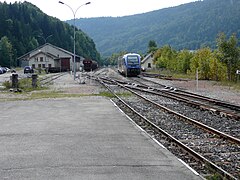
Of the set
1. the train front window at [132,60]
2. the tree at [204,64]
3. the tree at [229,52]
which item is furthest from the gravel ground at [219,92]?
the train front window at [132,60]

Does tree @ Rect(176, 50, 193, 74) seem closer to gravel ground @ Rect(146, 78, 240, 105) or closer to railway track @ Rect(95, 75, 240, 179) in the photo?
gravel ground @ Rect(146, 78, 240, 105)

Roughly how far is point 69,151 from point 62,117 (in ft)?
21.4

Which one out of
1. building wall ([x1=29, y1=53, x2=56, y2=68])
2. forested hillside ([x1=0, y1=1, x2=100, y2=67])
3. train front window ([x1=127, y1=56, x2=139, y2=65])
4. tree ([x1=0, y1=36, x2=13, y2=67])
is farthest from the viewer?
forested hillside ([x1=0, y1=1, x2=100, y2=67])

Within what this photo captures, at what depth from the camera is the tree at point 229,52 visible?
40150mm

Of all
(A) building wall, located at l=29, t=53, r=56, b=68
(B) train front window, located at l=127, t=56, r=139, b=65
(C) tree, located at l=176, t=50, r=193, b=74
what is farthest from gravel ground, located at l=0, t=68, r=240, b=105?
(A) building wall, located at l=29, t=53, r=56, b=68

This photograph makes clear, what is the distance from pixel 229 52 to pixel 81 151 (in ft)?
111

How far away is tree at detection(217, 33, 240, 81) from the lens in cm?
4015

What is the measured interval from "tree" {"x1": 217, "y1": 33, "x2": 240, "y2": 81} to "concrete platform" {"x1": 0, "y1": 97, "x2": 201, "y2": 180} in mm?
27635

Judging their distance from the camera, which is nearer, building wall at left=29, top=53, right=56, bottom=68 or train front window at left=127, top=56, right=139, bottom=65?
train front window at left=127, top=56, right=139, bottom=65

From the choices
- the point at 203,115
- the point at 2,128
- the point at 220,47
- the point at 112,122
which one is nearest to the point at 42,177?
the point at 2,128

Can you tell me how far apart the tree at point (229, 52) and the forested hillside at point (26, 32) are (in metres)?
88.2

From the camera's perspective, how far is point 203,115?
51.5 feet

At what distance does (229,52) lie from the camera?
40.3 meters

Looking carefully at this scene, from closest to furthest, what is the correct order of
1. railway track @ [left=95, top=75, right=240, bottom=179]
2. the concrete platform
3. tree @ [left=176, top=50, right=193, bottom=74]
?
the concrete platform < railway track @ [left=95, top=75, right=240, bottom=179] < tree @ [left=176, top=50, right=193, bottom=74]
